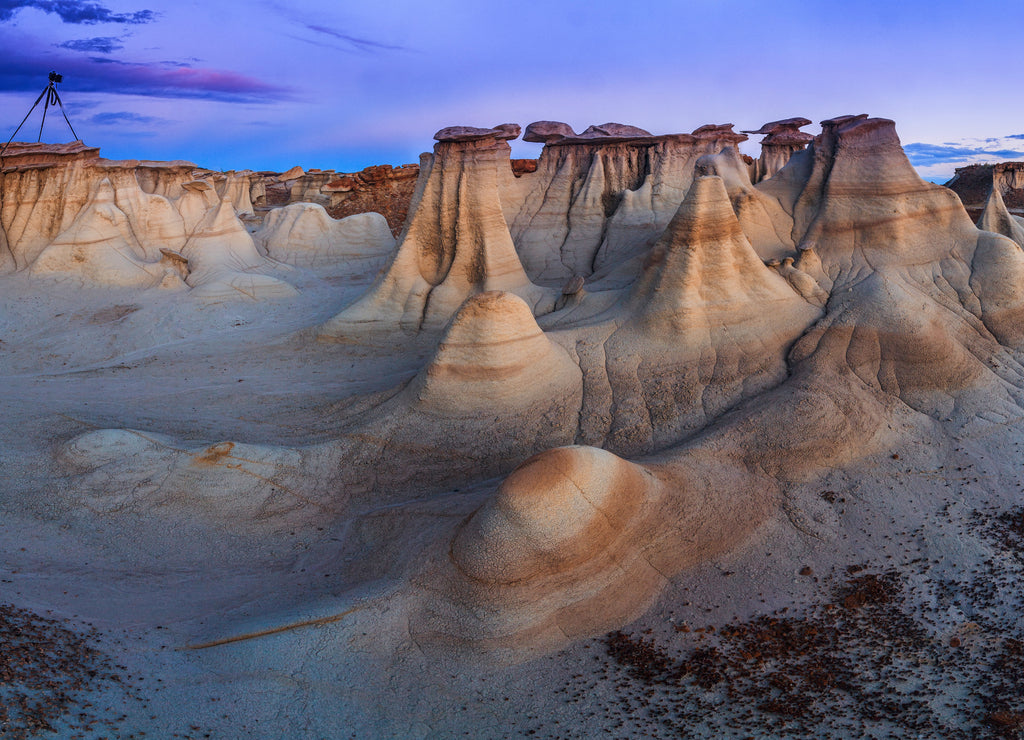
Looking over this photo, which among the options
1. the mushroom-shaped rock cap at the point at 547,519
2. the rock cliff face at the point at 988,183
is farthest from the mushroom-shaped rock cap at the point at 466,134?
the rock cliff face at the point at 988,183

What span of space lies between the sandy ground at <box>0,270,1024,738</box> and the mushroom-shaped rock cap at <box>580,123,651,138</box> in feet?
45.2

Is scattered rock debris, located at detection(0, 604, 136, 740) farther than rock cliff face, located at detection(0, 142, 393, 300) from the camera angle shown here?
No

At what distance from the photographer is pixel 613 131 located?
21.6 metres

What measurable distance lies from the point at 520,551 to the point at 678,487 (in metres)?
1.92

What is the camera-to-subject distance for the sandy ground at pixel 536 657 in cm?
535

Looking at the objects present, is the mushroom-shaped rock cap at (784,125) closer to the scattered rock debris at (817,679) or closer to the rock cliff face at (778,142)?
the rock cliff face at (778,142)

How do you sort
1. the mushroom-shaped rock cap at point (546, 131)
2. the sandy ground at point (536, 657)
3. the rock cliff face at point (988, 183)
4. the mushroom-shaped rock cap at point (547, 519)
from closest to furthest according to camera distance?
the sandy ground at point (536, 657)
the mushroom-shaped rock cap at point (547, 519)
the mushroom-shaped rock cap at point (546, 131)
the rock cliff face at point (988, 183)

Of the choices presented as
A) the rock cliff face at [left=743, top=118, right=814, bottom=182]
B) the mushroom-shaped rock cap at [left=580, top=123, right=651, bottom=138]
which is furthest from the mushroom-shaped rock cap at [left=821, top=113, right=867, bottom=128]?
the rock cliff face at [left=743, top=118, right=814, bottom=182]

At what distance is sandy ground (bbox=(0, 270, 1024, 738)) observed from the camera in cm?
535

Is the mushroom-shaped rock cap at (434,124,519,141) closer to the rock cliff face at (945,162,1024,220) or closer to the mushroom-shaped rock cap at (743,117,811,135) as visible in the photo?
the mushroom-shaped rock cap at (743,117,811,135)

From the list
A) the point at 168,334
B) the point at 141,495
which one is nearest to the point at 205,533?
the point at 141,495

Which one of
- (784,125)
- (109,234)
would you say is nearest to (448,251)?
(109,234)

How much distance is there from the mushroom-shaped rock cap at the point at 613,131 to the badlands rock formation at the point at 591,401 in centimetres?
480

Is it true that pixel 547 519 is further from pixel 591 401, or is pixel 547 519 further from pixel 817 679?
pixel 591 401
